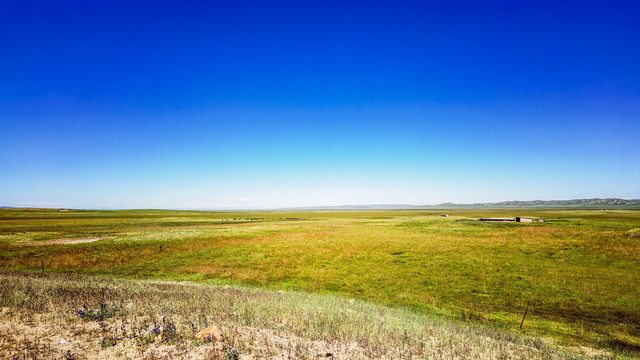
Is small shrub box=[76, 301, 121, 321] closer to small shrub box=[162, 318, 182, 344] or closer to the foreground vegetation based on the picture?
the foreground vegetation

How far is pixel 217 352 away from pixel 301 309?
186 inches

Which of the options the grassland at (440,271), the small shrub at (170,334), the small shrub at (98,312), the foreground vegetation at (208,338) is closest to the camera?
the foreground vegetation at (208,338)

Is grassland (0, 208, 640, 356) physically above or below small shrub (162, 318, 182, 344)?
below

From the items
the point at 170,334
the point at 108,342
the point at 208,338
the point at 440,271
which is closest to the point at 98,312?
the point at 108,342

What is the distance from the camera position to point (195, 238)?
40625mm

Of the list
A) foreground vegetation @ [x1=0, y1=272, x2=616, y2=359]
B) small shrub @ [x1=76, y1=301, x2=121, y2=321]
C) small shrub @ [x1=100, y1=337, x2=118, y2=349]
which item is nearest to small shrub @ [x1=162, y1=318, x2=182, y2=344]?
foreground vegetation @ [x1=0, y1=272, x2=616, y2=359]

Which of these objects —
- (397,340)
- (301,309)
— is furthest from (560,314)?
(301,309)

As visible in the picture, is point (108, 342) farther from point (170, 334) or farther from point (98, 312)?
point (98, 312)

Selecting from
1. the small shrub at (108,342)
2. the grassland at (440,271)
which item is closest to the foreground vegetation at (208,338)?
the small shrub at (108,342)

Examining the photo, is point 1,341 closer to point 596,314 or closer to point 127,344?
point 127,344

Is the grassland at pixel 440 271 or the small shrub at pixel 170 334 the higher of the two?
the small shrub at pixel 170 334

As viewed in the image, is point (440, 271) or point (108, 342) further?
point (440, 271)

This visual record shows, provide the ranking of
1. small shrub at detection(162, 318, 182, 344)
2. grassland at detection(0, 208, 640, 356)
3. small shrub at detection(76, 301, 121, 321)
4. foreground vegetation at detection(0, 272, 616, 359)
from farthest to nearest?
1. grassland at detection(0, 208, 640, 356)
2. small shrub at detection(76, 301, 121, 321)
3. small shrub at detection(162, 318, 182, 344)
4. foreground vegetation at detection(0, 272, 616, 359)

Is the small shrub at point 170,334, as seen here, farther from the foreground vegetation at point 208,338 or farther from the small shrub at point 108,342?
the small shrub at point 108,342
